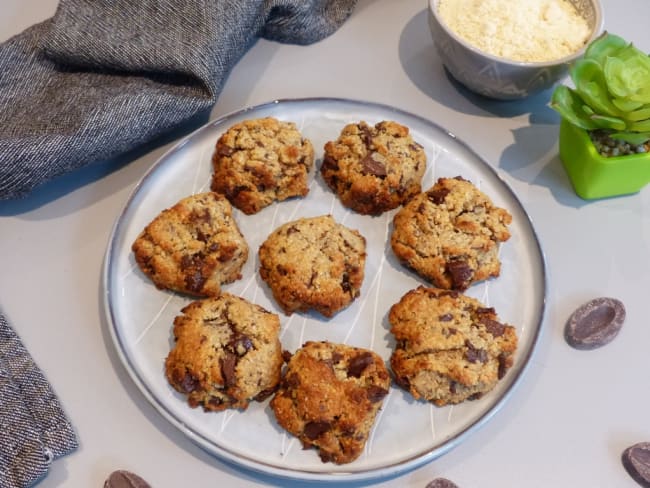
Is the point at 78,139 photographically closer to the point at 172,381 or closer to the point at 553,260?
the point at 172,381

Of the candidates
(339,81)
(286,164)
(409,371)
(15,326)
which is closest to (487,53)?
(339,81)

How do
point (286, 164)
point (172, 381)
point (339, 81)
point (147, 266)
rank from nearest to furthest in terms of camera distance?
point (172, 381) < point (147, 266) < point (286, 164) < point (339, 81)

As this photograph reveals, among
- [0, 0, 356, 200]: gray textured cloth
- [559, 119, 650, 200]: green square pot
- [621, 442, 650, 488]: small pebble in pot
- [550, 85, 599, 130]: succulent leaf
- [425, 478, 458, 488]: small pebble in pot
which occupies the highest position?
[0, 0, 356, 200]: gray textured cloth

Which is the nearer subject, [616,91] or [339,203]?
[616,91]

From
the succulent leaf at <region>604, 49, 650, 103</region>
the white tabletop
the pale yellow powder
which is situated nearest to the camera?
the white tabletop

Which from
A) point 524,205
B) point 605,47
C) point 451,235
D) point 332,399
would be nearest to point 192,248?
point 332,399

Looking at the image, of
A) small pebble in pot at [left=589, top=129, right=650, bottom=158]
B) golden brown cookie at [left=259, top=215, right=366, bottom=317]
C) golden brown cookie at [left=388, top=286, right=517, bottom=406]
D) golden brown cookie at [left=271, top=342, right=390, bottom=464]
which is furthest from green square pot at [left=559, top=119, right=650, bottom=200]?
golden brown cookie at [left=271, top=342, right=390, bottom=464]

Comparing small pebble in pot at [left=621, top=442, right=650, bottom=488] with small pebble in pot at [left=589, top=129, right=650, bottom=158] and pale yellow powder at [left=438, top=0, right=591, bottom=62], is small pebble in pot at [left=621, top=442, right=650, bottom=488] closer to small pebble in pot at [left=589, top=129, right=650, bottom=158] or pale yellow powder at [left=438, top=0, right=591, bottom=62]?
small pebble in pot at [left=589, top=129, right=650, bottom=158]
